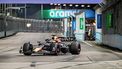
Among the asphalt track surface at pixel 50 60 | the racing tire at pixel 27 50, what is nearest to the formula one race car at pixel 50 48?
the racing tire at pixel 27 50

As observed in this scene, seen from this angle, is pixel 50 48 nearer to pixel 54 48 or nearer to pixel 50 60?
pixel 54 48

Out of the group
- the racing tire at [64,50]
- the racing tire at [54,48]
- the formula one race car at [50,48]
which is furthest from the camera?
the racing tire at [64,50]

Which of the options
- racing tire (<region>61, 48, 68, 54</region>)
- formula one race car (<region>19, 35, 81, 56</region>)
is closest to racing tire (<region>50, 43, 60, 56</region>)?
formula one race car (<region>19, 35, 81, 56</region>)

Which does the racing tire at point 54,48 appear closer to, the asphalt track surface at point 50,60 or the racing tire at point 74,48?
the asphalt track surface at point 50,60

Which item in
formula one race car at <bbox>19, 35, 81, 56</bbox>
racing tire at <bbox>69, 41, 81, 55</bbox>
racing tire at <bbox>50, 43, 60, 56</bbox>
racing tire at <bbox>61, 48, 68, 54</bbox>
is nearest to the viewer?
racing tire at <bbox>50, 43, 60, 56</bbox>

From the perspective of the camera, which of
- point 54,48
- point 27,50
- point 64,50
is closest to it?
point 54,48

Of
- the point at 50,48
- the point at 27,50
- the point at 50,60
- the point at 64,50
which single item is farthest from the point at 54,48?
the point at 50,60

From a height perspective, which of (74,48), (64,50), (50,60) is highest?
(74,48)

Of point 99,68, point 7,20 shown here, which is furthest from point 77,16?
point 99,68

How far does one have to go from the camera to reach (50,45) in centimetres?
2256

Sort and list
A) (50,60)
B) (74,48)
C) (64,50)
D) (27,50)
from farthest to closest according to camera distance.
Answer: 1. (64,50)
2. (74,48)
3. (27,50)
4. (50,60)

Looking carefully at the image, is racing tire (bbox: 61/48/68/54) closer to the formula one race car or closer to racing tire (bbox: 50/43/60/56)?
the formula one race car

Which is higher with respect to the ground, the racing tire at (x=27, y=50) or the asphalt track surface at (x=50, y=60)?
the racing tire at (x=27, y=50)

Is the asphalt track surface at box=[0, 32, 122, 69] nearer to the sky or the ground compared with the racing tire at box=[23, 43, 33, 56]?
nearer to the ground
